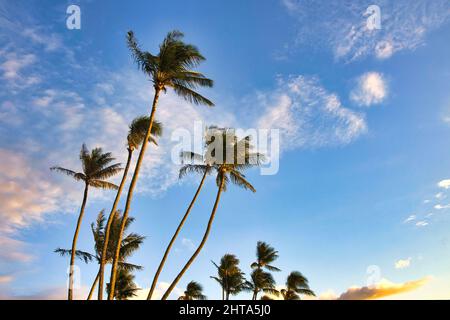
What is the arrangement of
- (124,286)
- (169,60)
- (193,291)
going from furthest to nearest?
1. (193,291)
2. (124,286)
3. (169,60)

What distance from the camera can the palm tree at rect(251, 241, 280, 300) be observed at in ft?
138

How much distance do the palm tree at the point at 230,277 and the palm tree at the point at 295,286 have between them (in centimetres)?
828

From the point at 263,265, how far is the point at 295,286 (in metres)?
7.94

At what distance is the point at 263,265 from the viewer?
43.2m

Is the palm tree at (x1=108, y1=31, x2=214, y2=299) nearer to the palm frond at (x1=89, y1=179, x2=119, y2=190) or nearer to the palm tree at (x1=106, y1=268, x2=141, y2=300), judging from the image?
the palm frond at (x1=89, y1=179, x2=119, y2=190)

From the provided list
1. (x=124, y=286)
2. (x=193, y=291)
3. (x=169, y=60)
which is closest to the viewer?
(x=169, y=60)

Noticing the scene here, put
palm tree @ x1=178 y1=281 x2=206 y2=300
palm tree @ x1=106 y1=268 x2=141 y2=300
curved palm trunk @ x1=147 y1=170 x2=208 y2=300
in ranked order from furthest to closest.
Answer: palm tree @ x1=178 y1=281 x2=206 y2=300 → palm tree @ x1=106 y1=268 x2=141 y2=300 → curved palm trunk @ x1=147 y1=170 x2=208 y2=300

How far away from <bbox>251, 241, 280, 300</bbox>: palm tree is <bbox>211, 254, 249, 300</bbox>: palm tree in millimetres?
1652

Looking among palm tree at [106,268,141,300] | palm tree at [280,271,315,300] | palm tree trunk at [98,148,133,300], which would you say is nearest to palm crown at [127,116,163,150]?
palm tree trunk at [98,148,133,300]

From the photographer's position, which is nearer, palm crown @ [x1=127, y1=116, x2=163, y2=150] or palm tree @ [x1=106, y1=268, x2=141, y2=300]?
palm crown @ [x1=127, y1=116, x2=163, y2=150]

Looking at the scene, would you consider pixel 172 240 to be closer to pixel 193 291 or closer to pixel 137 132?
pixel 137 132

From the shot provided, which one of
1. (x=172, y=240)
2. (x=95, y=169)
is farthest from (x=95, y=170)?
(x=172, y=240)
